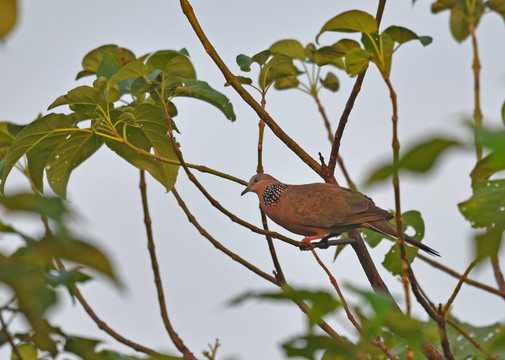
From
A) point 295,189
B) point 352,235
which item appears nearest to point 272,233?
point 352,235

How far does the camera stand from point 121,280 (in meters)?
0.81

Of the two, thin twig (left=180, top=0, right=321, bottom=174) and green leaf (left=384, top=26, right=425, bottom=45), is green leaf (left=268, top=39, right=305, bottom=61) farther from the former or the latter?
green leaf (left=384, top=26, right=425, bottom=45)

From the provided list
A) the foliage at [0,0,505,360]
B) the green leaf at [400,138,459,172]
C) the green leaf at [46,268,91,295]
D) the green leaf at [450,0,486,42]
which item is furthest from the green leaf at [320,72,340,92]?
the green leaf at [400,138,459,172]

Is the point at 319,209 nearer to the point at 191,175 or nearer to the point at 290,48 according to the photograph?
the point at 290,48

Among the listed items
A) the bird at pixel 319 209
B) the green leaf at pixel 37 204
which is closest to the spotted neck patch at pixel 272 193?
the bird at pixel 319 209

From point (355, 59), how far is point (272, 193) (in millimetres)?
1962

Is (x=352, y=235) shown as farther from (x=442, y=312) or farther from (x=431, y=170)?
(x=431, y=170)

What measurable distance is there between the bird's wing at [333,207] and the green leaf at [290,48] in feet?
2.42

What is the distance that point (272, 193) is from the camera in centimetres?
383

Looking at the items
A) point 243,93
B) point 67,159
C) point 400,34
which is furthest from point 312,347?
point 67,159

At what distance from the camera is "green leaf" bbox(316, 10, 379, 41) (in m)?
2.10

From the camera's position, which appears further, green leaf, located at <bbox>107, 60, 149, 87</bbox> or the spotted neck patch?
the spotted neck patch

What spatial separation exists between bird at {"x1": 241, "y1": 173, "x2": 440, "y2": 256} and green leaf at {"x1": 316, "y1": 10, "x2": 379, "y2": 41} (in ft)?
4.00

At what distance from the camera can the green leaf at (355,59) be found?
1.89 metres
